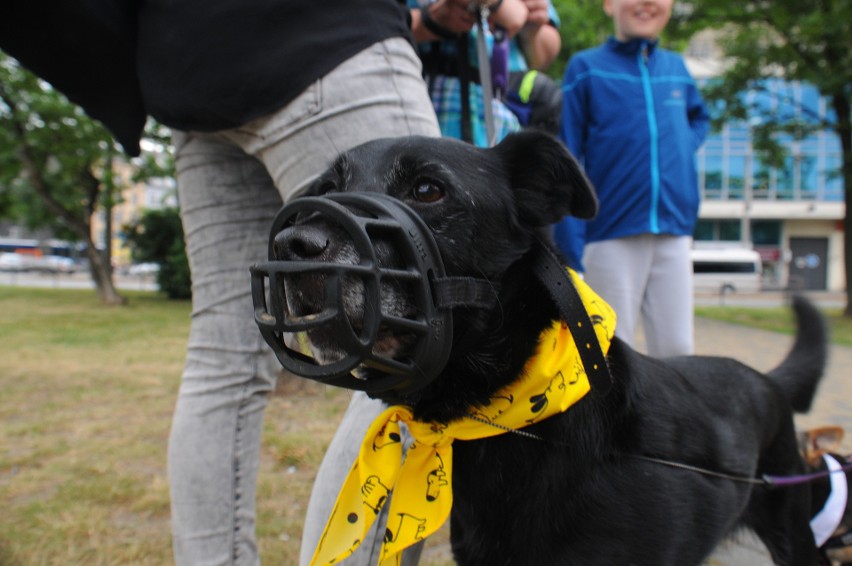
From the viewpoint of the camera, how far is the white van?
108 ft

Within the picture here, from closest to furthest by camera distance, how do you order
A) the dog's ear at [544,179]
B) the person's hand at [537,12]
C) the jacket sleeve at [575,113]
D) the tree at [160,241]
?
the dog's ear at [544,179]
the person's hand at [537,12]
the jacket sleeve at [575,113]
the tree at [160,241]

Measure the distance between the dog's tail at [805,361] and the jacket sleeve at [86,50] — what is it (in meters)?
2.37

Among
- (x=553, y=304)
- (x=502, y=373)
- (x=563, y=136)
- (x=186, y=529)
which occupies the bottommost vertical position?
(x=186, y=529)

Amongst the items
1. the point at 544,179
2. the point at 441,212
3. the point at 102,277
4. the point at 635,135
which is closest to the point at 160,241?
the point at 102,277

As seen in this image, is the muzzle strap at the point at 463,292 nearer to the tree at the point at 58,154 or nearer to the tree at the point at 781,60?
the tree at the point at 58,154

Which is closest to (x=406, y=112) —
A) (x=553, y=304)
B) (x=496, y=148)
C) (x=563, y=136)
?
(x=496, y=148)

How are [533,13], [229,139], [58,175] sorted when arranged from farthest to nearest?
[58,175] → [533,13] → [229,139]

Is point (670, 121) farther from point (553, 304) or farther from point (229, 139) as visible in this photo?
point (229, 139)

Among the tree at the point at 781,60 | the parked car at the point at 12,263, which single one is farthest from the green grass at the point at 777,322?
the parked car at the point at 12,263

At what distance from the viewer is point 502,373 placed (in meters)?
1.40

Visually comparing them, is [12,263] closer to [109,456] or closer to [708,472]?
[109,456]

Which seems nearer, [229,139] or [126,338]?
[229,139]

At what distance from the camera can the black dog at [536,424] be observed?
4.37 ft

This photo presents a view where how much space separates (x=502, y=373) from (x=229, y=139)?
0.90 meters
